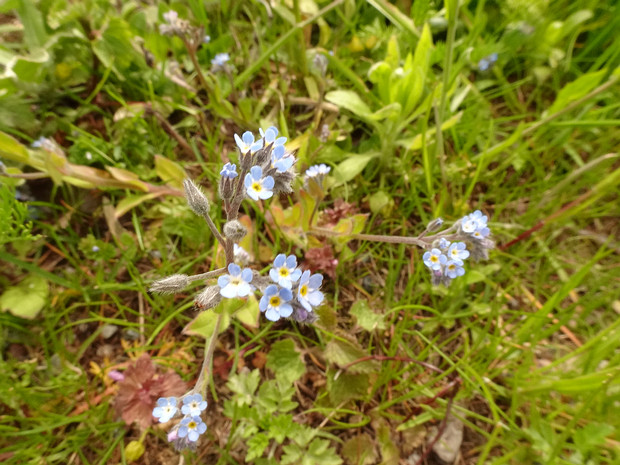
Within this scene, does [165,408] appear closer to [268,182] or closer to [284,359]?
[284,359]

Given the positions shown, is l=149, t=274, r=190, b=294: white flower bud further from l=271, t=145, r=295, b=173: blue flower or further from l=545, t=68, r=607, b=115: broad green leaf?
l=545, t=68, r=607, b=115: broad green leaf

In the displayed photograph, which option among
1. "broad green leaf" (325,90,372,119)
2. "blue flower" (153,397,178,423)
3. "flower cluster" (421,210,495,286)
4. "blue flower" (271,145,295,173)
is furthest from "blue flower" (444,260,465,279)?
"blue flower" (153,397,178,423)

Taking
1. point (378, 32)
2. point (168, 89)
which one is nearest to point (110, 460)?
point (168, 89)

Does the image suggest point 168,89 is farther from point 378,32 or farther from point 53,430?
point 53,430

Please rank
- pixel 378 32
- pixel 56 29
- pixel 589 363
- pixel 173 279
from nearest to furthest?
pixel 173 279, pixel 589 363, pixel 56 29, pixel 378 32

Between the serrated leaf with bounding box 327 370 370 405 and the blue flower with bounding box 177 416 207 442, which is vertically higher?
the blue flower with bounding box 177 416 207 442
